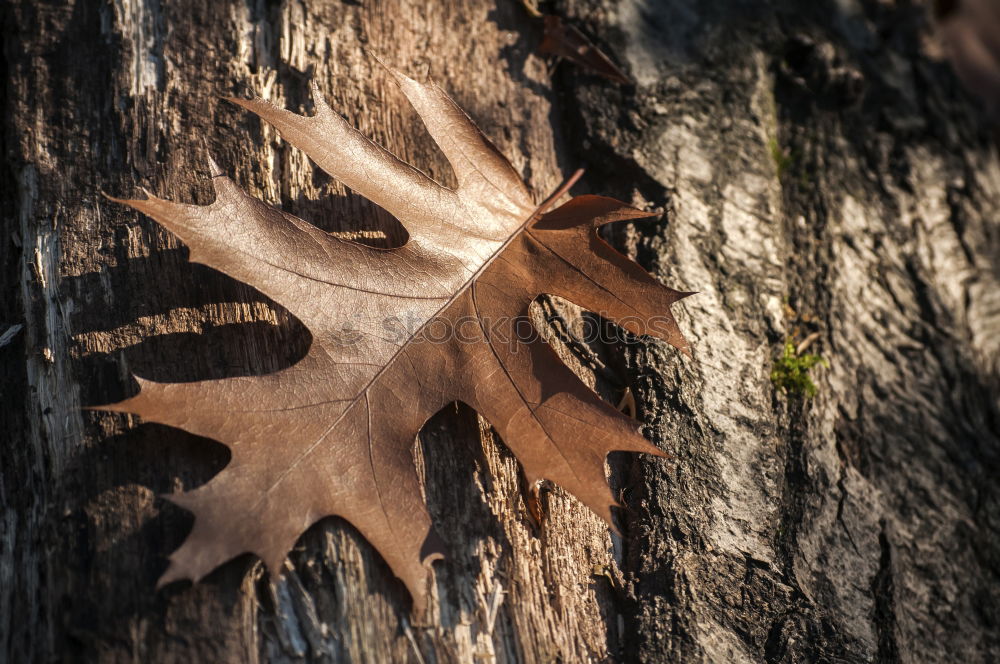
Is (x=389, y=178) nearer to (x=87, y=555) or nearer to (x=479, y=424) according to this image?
(x=479, y=424)

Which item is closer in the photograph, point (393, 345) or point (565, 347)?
point (393, 345)

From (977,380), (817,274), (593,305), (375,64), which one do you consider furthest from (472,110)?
(977,380)

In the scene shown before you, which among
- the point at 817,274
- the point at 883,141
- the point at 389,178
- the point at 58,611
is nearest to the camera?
the point at 58,611
